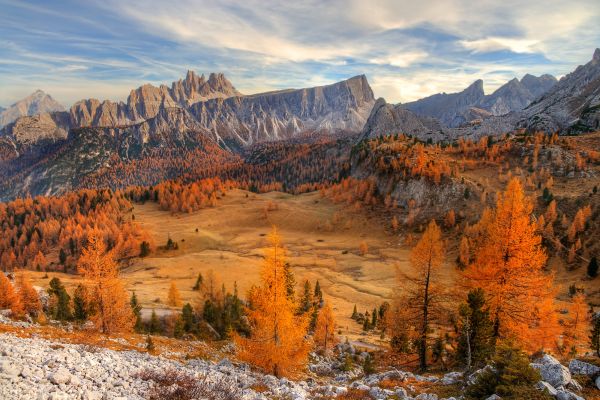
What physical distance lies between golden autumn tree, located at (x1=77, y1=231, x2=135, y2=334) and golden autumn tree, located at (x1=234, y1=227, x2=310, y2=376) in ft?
56.1

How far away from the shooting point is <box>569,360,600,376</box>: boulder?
16703 millimetres

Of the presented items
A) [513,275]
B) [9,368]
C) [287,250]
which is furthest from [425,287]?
[287,250]

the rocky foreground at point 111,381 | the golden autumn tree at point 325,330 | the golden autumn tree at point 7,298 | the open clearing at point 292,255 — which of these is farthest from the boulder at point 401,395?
the golden autumn tree at point 7,298

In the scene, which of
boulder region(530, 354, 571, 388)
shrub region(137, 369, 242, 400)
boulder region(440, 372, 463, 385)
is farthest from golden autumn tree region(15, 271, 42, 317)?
boulder region(530, 354, 571, 388)

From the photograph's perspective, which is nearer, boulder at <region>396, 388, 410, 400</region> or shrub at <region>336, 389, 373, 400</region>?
boulder at <region>396, 388, 410, 400</region>

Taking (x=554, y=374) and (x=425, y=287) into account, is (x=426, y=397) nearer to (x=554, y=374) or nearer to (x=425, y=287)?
(x=554, y=374)

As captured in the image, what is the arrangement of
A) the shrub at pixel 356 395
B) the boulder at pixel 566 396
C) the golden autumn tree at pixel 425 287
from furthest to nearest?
the golden autumn tree at pixel 425 287, the shrub at pixel 356 395, the boulder at pixel 566 396

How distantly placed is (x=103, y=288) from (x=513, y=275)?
36679 millimetres

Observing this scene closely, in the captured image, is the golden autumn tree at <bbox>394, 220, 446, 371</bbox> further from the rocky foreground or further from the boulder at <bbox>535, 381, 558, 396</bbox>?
the boulder at <bbox>535, 381, 558, 396</bbox>

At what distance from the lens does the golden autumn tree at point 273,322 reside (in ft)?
80.6

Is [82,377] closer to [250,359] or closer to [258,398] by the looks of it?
[258,398]

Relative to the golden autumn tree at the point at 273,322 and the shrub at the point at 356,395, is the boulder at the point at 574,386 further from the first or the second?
the golden autumn tree at the point at 273,322

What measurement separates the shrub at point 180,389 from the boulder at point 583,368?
1655cm

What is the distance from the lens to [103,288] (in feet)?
112
